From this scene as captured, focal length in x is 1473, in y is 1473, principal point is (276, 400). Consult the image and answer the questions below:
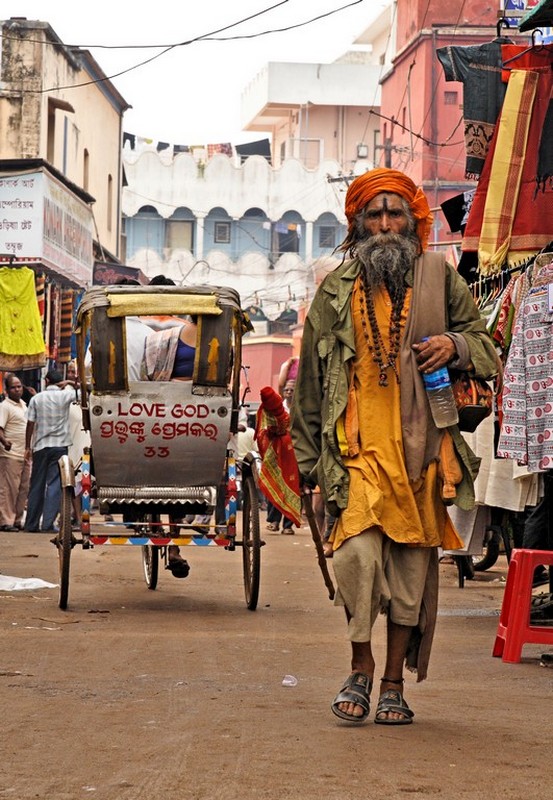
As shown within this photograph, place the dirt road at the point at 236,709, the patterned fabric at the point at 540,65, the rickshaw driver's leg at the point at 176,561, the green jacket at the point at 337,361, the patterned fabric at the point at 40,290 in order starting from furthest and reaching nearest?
1. the patterned fabric at the point at 40,290
2. the rickshaw driver's leg at the point at 176,561
3. the patterned fabric at the point at 540,65
4. the green jacket at the point at 337,361
5. the dirt road at the point at 236,709

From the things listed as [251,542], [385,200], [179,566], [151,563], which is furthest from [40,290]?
[385,200]

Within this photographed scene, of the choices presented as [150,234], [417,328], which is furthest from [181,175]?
[417,328]

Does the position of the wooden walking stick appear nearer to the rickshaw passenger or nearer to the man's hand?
the man's hand

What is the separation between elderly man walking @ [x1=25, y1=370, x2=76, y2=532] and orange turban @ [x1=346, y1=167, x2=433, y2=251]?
1271 centimetres

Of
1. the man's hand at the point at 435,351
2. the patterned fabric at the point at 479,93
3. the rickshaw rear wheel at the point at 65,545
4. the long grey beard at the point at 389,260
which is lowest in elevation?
the rickshaw rear wheel at the point at 65,545

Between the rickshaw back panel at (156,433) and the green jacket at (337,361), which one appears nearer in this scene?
the green jacket at (337,361)

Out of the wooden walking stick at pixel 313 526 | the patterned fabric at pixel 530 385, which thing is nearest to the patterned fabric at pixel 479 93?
the patterned fabric at pixel 530 385

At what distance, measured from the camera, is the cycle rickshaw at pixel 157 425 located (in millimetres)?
9828

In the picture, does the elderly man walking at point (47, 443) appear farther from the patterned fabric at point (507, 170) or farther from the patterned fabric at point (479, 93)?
the patterned fabric at point (507, 170)

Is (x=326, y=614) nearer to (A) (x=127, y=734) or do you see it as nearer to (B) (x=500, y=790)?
(A) (x=127, y=734)

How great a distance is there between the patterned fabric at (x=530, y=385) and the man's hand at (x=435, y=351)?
2324 mm

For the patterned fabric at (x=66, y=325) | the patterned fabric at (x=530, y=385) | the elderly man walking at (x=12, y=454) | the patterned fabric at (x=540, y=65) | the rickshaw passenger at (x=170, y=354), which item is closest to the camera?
the patterned fabric at (x=530, y=385)

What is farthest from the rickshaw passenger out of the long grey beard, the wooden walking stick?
the long grey beard

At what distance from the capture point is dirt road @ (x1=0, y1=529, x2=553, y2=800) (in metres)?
4.47
